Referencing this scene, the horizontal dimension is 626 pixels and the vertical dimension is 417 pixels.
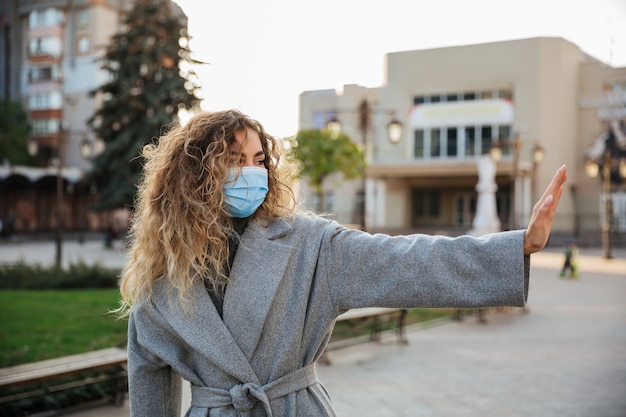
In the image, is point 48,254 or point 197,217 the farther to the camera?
point 48,254

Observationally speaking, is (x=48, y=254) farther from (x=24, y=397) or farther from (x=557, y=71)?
(x=557, y=71)

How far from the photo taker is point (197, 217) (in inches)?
93.1

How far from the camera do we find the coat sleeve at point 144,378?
241cm

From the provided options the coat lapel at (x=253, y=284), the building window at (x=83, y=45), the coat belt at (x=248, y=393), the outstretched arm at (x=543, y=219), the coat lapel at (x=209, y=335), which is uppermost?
the building window at (x=83, y=45)

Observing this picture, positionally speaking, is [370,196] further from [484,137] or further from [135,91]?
[135,91]

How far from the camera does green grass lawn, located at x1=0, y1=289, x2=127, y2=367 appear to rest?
28.1 feet

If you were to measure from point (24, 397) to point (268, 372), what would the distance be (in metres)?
4.83

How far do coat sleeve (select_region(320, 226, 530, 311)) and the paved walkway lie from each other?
478cm

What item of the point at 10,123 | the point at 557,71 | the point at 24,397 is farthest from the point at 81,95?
the point at 24,397

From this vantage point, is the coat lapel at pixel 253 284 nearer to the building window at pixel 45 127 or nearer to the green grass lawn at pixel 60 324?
the green grass lawn at pixel 60 324

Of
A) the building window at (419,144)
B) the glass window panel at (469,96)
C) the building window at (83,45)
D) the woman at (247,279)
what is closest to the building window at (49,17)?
the building window at (83,45)

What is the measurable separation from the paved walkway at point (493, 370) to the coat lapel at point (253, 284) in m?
4.73

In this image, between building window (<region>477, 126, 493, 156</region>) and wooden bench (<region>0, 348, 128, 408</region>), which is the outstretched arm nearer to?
wooden bench (<region>0, 348, 128, 408</region>)

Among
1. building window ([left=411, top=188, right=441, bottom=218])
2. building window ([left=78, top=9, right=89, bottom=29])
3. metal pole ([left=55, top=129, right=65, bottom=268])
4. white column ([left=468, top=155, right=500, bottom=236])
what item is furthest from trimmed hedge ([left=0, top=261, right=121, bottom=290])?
building window ([left=78, top=9, right=89, bottom=29])
